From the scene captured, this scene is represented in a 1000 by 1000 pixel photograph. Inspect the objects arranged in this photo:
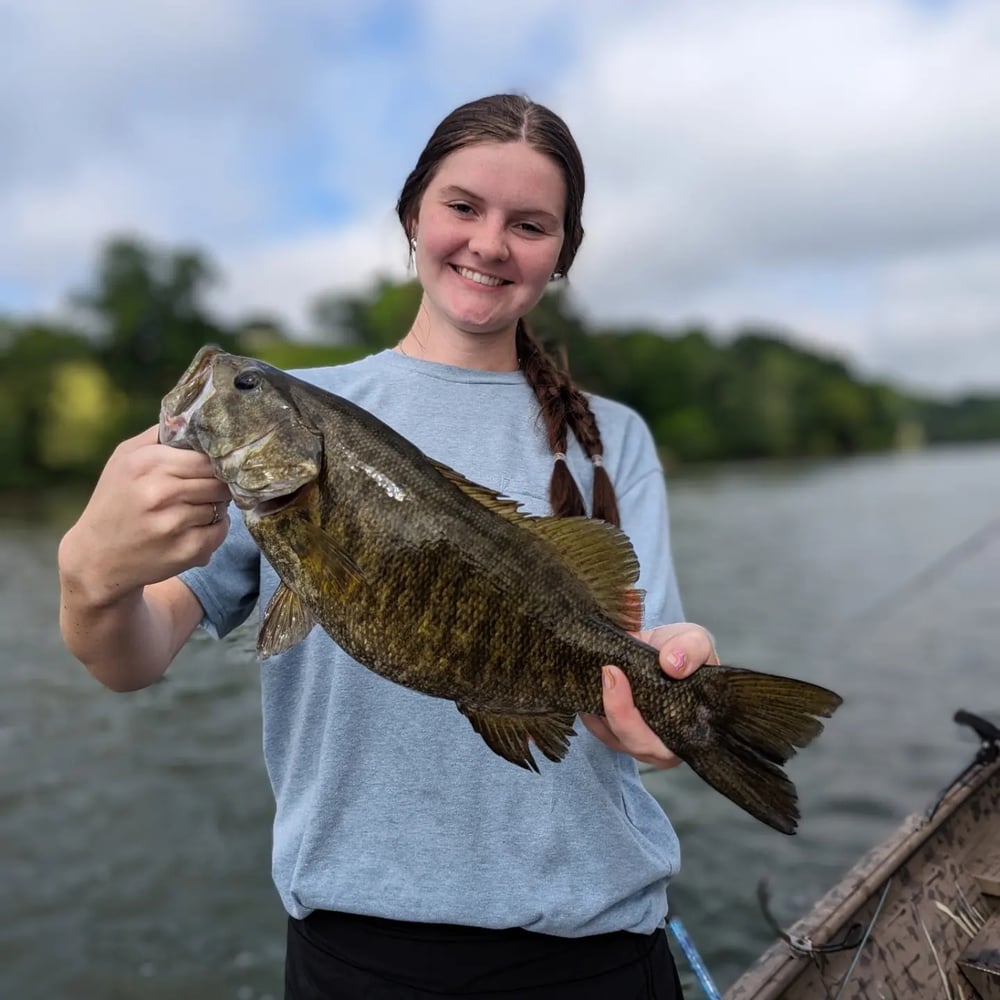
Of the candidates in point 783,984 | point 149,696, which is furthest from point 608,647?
point 149,696

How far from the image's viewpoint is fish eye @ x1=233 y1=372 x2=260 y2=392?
2.14 metres

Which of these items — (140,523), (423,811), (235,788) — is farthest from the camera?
(235,788)

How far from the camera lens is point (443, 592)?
2.12 metres

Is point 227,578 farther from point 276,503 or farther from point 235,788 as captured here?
point 235,788

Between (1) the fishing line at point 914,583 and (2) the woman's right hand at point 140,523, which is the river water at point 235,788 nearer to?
(1) the fishing line at point 914,583

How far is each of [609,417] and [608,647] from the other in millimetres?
946

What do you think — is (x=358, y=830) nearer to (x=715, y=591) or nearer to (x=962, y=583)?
(x=715, y=591)

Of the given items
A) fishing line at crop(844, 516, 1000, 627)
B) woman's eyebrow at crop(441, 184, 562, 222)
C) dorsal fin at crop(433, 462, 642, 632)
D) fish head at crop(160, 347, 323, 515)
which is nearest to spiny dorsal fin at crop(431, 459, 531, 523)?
dorsal fin at crop(433, 462, 642, 632)

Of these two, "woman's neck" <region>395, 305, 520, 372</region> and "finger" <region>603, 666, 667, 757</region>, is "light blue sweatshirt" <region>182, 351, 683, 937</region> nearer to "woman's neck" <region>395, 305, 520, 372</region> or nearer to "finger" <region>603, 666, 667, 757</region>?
"finger" <region>603, 666, 667, 757</region>

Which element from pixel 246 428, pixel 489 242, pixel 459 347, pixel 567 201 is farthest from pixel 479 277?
pixel 246 428

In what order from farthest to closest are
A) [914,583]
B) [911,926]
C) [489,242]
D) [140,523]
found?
[914,583] → [911,926] → [489,242] → [140,523]

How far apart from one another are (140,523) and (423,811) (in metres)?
1.03

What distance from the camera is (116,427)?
2076 inches

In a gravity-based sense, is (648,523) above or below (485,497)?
below
